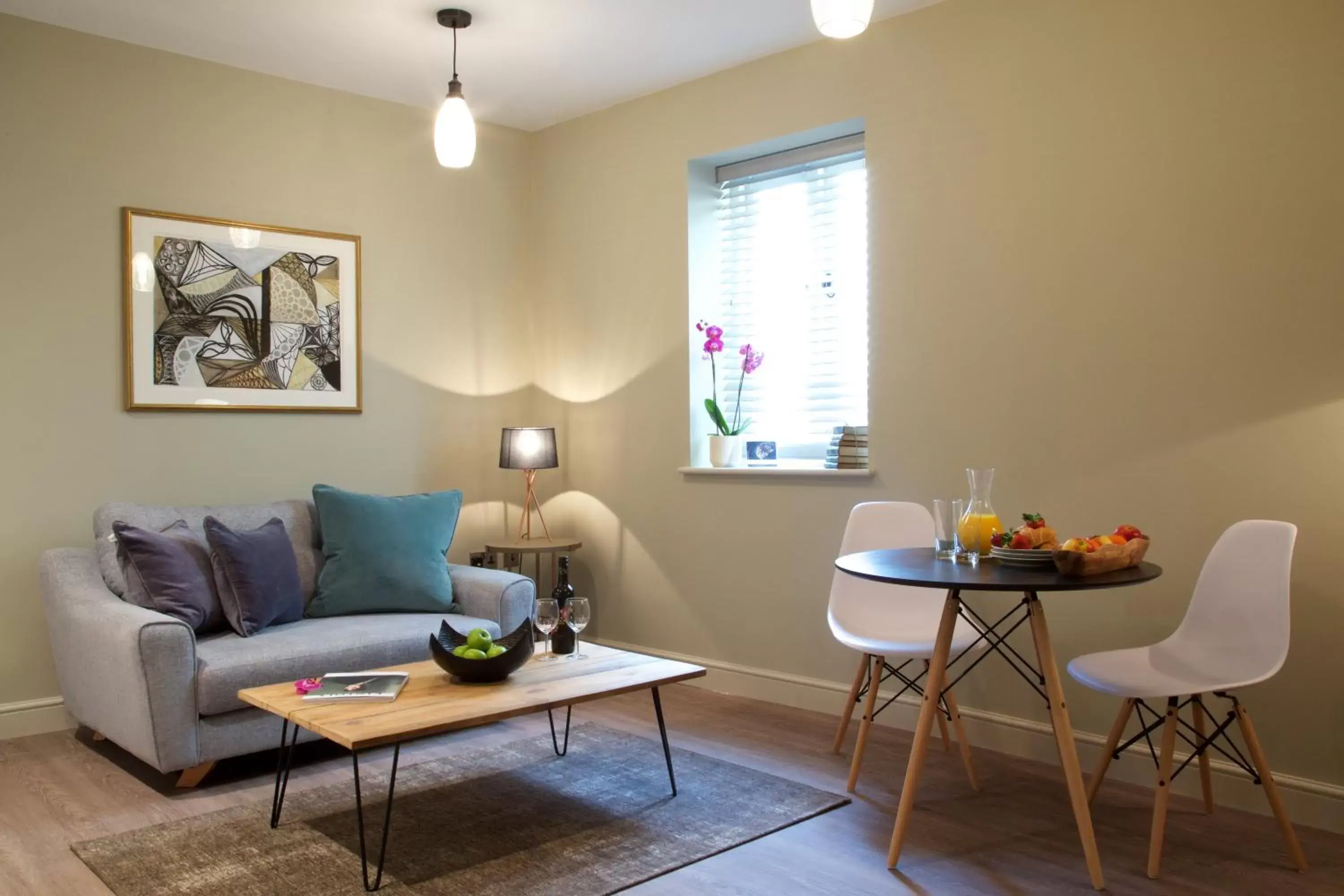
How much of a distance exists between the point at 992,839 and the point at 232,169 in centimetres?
372

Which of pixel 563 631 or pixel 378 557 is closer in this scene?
pixel 563 631

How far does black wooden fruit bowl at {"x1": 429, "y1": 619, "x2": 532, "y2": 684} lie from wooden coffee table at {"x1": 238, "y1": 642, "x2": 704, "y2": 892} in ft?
0.08

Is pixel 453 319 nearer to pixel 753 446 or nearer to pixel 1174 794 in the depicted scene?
pixel 753 446

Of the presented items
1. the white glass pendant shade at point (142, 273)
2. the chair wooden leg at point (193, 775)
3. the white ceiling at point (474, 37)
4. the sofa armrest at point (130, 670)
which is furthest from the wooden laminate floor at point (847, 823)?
the white ceiling at point (474, 37)

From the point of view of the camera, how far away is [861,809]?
3082mm

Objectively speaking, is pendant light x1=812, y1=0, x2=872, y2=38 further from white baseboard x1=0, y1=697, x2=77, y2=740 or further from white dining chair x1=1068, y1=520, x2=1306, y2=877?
white baseboard x1=0, y1=697, x2=77, y2=740

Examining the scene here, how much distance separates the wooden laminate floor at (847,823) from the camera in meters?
2.58

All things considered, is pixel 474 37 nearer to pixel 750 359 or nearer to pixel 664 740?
pixel 750 359

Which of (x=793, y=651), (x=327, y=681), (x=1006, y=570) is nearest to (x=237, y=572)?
(x=327, y=681)

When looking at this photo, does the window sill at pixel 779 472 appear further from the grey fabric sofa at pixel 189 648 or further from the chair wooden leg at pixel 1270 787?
the chair wooden leg at pixel 1270 787

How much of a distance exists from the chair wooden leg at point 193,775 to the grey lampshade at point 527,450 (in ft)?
6.15

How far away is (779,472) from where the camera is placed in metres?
4.27

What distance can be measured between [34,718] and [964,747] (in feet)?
10.7

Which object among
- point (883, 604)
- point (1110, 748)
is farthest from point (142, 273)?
point (1110, 748)
